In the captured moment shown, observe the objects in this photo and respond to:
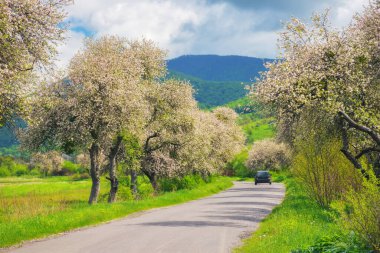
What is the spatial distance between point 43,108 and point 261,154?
111401mm

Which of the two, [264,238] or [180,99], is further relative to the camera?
[180,99]

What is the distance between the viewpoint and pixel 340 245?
10398 millimetres

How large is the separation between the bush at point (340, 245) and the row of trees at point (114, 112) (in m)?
16.0

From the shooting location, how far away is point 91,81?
30.2 meters

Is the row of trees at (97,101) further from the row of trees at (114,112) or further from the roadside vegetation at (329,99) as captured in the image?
the roadside vegetation at (329,99)

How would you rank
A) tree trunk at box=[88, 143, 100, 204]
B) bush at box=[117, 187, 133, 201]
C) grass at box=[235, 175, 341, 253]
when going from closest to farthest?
1. grass at box=[235, 175, 341, 253]
2. tree trunk at box=[88, 143, 100, 204]
3. bush at box=[117, 187, 133, 201]

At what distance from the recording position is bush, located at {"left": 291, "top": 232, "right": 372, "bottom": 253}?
1005 cm

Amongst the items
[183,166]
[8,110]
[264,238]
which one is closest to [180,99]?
[183,166]

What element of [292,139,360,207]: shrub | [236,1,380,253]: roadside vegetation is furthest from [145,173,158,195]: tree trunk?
[236,1,380,253]: roadside vegetation

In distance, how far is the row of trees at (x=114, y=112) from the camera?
2991 cm

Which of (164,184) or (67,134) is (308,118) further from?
(164,184)

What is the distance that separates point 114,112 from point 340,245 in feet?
71.1

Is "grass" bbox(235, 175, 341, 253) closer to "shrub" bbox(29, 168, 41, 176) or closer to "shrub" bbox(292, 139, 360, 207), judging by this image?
"shrub" bbox(292, 139, 360, 207)

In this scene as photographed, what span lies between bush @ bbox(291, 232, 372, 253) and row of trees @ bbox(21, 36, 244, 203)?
15960 millimetres
